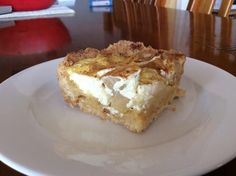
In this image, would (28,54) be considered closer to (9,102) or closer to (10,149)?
(9,102)

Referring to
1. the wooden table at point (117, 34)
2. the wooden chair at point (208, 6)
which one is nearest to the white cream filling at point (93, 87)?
the wooden table at point (117, 34)

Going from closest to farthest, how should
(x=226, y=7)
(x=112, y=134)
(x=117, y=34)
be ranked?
1. (x=112, y=134)
2. (x=117, y=34)
3. (x=226, y=7)

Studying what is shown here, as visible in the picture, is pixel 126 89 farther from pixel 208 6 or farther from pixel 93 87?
pixel 208 6

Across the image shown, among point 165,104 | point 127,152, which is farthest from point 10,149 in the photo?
point 165,104

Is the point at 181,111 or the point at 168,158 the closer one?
the point at 168,158

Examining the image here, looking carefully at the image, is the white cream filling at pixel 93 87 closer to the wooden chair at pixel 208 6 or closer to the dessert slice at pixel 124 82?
the dessert slice at pixel 124 82

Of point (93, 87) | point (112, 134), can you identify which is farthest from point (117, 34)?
point (112, 134)
